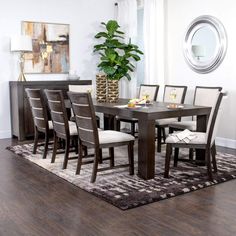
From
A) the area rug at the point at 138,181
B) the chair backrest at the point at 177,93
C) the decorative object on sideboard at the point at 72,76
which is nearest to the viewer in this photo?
the area rug at the point at 138,181

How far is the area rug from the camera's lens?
3195 millimetres

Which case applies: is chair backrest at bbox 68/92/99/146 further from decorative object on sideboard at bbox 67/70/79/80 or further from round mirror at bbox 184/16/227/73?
decorative object on sideboard at bbox 67/70/79/80

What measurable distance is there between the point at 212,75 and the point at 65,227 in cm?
377

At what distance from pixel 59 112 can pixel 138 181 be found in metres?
1.25

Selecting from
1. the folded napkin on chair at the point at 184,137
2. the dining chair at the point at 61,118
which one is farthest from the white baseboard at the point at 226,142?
the dining chair at the point at 61,118

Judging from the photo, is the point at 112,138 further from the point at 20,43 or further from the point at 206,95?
the point at 20,43

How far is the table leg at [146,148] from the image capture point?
3593mm

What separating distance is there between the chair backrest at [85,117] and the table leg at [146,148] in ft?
1.57

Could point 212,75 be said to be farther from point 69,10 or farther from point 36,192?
point 36,192

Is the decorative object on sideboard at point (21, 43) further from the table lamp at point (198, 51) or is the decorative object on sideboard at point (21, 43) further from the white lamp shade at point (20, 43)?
the table lamp at point (198, 51)

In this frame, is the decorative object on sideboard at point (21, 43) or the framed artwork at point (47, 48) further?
the framed artwork at point (47, 48)

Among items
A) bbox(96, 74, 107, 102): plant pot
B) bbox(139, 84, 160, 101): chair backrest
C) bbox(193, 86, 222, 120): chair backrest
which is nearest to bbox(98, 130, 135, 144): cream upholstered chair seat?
bbox(96, 74, 107, 102): plant pot

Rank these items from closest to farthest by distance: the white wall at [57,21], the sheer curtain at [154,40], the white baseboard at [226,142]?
the white baseboard at [226,142]
the white wall at [57,21]
the sheer curtain at [154,40]

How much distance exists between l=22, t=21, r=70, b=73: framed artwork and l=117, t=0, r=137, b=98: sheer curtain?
3.78 feet
